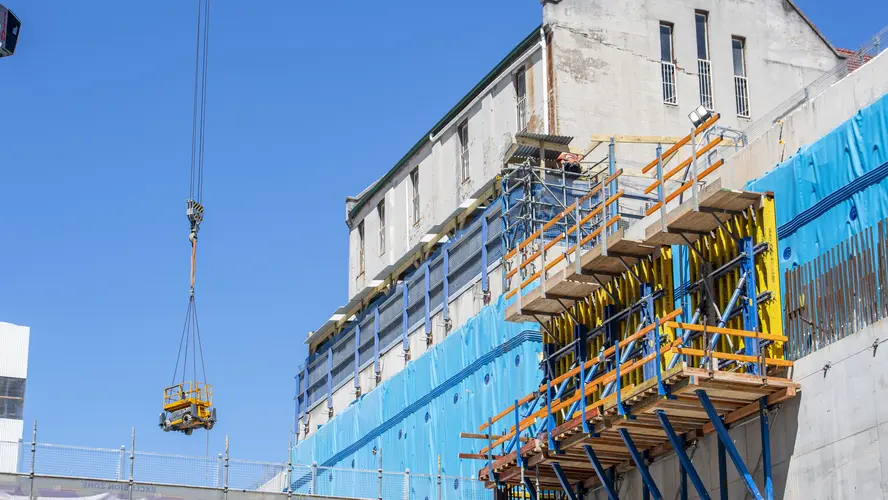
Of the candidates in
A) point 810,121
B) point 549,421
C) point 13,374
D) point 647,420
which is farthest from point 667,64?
point 13,374

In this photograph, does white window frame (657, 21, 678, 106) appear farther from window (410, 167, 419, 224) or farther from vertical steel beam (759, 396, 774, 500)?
vertical steel beam (759, 396, 774, 500)

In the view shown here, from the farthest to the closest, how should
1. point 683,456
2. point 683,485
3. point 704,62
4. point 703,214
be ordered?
point 704,62 < point 683,485 < point 703,214 < point 683,456

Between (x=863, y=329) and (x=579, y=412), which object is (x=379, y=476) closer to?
(x=579, y=412)

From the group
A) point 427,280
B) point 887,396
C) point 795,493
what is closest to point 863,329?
point 887,396

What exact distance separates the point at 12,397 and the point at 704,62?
3104cm

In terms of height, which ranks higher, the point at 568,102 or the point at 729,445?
the point at 568,102

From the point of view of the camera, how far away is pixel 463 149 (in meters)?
56.7

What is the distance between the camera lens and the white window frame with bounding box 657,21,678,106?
54.0 meters

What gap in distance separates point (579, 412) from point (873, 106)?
9.80 metres

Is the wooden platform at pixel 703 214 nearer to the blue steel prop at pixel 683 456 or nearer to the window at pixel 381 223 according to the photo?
the blue steel prop at pixel 683 456

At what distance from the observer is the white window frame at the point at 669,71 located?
54.0 metres

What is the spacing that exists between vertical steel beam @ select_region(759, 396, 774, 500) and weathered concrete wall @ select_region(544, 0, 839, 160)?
22005mm

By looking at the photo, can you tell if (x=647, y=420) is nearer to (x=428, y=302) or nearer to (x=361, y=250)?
(x=428, y=302)

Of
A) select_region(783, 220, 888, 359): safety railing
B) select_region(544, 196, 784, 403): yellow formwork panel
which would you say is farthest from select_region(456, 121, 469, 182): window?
select_region(783, 220, 888, 359): safety railing
